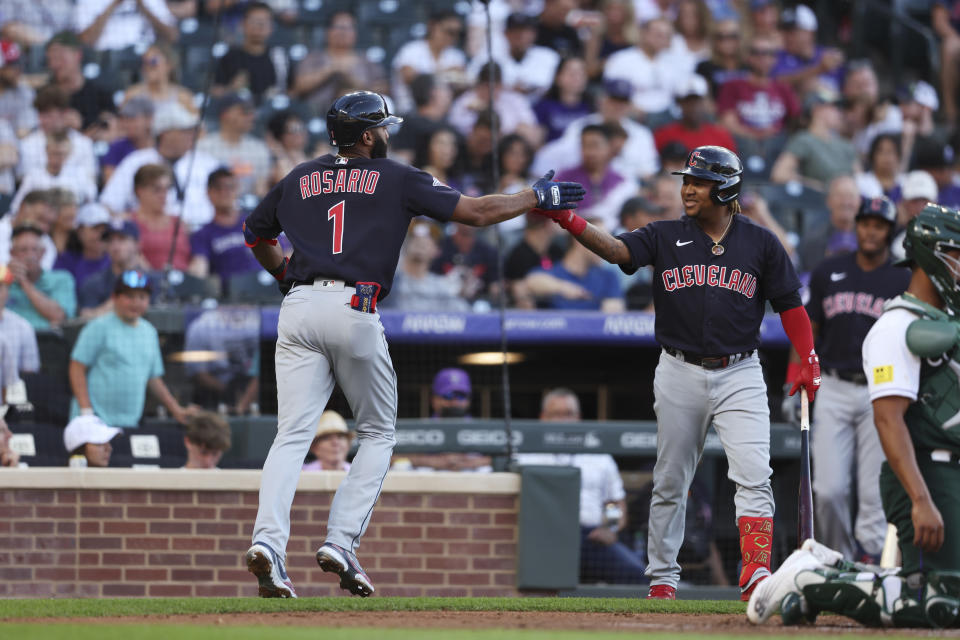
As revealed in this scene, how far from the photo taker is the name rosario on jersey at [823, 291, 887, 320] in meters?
8.24

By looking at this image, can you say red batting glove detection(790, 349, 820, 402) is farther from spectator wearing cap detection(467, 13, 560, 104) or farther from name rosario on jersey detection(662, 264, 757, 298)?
spectator wearing cap detection(467, 13, 560, 104)

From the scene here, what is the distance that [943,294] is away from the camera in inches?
195

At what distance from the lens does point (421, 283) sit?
33.4 feet

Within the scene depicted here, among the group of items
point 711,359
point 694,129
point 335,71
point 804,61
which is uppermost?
point 804,61

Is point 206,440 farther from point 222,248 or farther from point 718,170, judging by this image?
point 718,170

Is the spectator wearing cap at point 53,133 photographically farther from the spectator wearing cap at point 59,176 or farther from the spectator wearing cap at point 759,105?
the spectator wearing cap at point 759,105

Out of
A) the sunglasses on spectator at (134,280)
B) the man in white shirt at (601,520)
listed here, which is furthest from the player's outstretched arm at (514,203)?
the sunglasses on spectator at (134,280)

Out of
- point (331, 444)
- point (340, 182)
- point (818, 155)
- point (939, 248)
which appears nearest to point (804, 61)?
point (818, 155)

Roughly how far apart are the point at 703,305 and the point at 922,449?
1585mm

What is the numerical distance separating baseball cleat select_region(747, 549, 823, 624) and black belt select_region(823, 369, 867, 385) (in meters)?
3.40

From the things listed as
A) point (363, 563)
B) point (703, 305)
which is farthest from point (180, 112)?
point (703, 305)

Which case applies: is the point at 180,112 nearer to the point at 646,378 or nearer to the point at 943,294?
the point at 646,378

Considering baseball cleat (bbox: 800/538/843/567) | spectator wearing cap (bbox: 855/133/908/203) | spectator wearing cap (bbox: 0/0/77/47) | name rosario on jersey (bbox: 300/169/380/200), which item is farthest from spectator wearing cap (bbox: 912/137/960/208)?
baseball cleat (bbox: 800/538/843/567)

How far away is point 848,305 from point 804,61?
683cm
